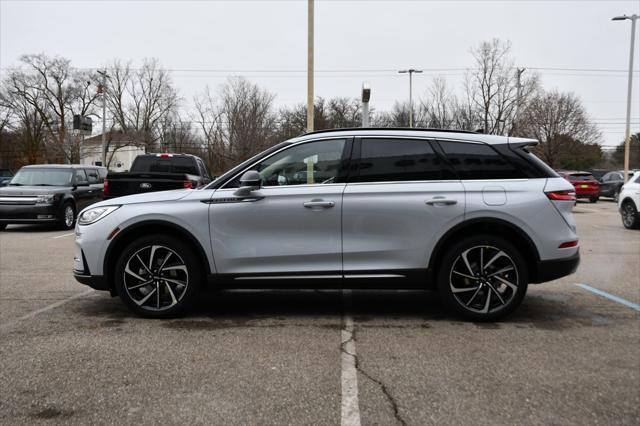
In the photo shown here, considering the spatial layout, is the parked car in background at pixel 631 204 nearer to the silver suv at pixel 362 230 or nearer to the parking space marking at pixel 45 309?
the silver suv at pixel 362 230

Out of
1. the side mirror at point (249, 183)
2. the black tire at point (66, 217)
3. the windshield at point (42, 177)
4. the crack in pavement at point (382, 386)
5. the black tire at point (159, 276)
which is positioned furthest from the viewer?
the windshield at point (42, 177)

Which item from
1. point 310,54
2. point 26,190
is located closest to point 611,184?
point 310,54

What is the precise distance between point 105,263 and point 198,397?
2.25 m

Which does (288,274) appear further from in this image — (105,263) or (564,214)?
(564,214)

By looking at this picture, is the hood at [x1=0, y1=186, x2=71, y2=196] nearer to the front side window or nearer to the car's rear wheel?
the car's rear wheel

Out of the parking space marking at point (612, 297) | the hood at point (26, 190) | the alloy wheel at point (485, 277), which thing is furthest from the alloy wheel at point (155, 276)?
the hood at point (26, 190)

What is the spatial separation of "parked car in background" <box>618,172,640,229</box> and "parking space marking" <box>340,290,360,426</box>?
11.3 metres

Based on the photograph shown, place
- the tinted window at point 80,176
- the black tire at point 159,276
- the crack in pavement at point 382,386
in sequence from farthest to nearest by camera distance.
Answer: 1. the tinted window at point 80,176
2. the black tire at point 159,276
3. the crack in pavement at point 382,386

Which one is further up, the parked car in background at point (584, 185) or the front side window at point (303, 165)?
the front side window at point (303, 165)

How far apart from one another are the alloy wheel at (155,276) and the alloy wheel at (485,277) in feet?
8.27

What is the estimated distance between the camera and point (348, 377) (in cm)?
346

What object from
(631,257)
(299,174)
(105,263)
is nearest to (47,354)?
(105,263)

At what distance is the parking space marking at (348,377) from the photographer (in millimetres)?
2904

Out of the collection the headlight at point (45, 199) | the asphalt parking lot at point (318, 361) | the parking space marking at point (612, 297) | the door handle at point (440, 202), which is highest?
the door handle at point (440, 202)
